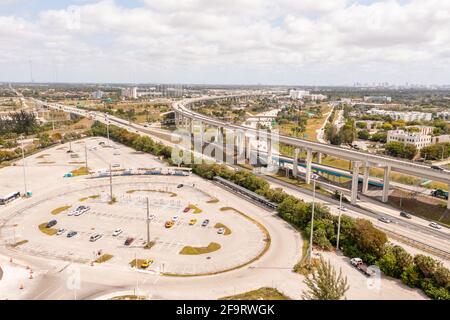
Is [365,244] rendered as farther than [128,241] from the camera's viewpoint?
No

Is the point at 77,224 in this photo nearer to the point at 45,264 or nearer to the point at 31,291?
the point at 45,264

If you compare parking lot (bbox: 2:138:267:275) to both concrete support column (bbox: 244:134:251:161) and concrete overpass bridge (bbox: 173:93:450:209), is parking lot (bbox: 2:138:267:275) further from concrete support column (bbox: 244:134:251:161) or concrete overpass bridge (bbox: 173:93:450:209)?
concrete support column (bbox: 244:134:251:161)

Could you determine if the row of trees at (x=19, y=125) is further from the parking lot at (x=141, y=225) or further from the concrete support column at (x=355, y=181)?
the concrete support column at (x=355, y=181)

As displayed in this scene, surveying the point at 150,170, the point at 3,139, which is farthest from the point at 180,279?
the point at 3,139

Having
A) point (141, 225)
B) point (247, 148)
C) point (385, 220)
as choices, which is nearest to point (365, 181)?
point (385, 220)

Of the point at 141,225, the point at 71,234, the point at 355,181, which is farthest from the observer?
the point at 355,181

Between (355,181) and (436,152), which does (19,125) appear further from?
(436,152)

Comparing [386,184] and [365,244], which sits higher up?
[386,184]
